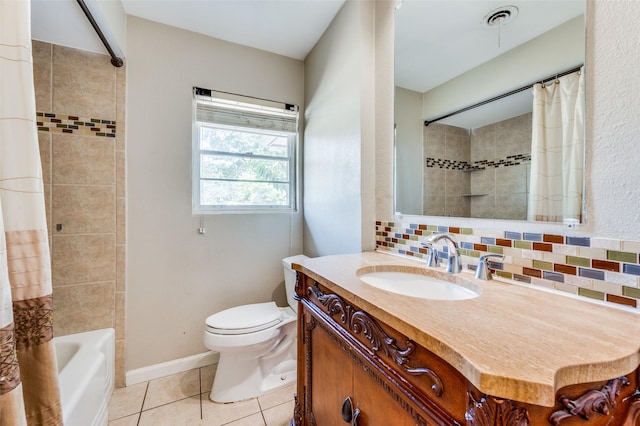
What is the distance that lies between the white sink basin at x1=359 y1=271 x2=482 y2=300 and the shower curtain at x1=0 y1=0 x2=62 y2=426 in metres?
0.91

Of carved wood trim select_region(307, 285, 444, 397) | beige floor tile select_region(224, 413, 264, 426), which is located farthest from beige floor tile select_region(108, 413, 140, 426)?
carved wood trim select_region(307, 285, 444, 397)

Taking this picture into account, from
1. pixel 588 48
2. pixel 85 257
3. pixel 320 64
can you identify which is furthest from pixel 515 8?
pixel 85 257

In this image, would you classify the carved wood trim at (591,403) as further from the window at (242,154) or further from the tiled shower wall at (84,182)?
the tiled shower wall at (84,182)

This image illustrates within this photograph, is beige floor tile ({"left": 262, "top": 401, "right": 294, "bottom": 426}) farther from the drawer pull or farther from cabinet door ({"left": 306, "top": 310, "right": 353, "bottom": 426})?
the drawer pull

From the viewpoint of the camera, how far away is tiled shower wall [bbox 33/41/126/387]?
154cm

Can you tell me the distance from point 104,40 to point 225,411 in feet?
7.12

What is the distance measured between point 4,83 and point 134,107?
1.27m

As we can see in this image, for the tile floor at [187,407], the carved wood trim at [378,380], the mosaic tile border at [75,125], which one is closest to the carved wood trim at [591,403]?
the carved wood trim at [378,380]

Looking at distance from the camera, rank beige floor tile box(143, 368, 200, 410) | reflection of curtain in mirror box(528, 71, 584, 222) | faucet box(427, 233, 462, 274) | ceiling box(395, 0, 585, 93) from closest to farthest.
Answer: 1. reflection of curtain in mirror box(528, 71, 584, 222)
2. ceiling box(395, 0, 585, 93)
3. faucet box(427, 233, 462, 274)
4. beige floor tile box(143, 368, 200, 410)

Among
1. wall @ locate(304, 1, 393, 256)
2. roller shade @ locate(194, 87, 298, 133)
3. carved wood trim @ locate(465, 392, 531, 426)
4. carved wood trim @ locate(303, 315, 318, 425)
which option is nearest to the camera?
carved wood trim @ locate(465, 392, 531, 426)

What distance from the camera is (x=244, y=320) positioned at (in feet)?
5.28

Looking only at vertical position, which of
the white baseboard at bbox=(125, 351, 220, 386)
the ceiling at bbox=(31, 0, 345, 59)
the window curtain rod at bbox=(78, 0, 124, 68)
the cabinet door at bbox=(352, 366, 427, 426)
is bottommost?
the white baseboard at bbox=(125, 351, 220, 386)

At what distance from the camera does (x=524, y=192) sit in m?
0.91

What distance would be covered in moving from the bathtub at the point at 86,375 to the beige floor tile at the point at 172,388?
0.72 feet
